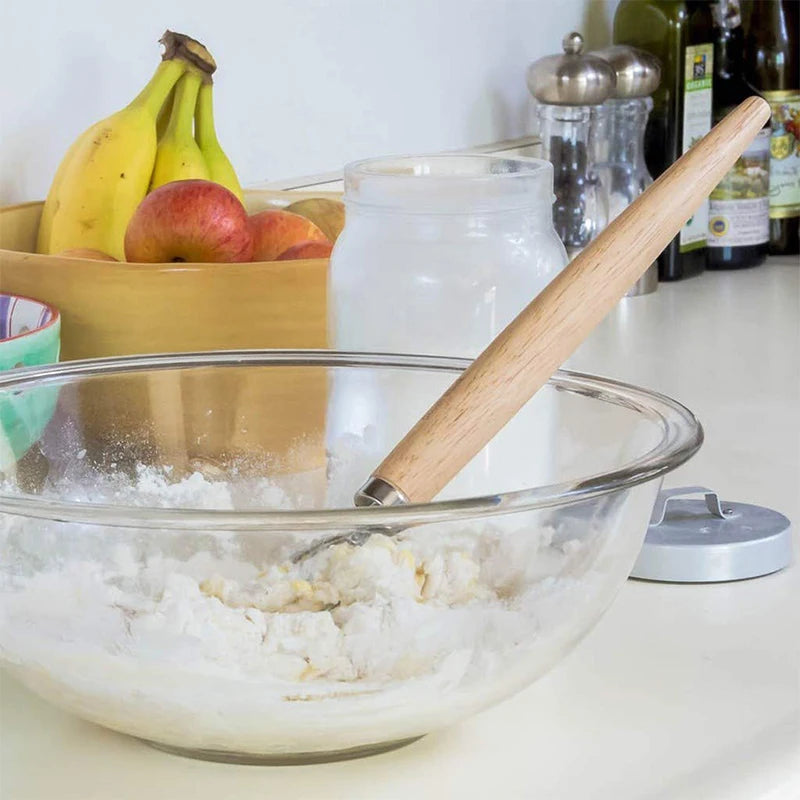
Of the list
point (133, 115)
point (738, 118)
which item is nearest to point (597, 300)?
point (738, 118)

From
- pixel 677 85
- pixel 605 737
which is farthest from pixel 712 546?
pixel 677 85

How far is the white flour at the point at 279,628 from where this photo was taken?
406 millimetres

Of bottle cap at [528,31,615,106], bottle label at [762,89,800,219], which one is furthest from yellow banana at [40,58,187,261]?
bottle label at [762,89,800,219]

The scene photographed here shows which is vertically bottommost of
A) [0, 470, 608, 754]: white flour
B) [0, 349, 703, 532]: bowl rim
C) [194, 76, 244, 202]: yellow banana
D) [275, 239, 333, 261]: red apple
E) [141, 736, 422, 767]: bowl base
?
[141, 736, 422, 767]: bowl base

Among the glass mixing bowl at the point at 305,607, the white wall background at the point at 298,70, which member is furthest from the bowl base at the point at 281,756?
the white wall background at the point at 298,70

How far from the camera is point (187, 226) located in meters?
0.76

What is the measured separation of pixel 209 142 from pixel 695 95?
701 mm

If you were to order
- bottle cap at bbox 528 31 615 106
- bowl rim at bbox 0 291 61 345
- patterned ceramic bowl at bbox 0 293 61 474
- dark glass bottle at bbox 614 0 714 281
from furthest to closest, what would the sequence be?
dark glass bottle at bbox 614 0 714 281 < bottle cap at bbox 528 31 615 106 < bowl rim at bbox 0 291 61 345 < patterned ceramic bowl at bbox 0 293 61 474

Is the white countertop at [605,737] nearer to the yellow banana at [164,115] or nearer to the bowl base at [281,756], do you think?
the bowl base at [281,756]

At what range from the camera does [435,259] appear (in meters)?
0.61

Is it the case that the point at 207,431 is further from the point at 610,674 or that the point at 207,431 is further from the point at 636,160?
the point at 636,160

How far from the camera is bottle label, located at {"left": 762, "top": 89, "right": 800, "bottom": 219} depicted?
153 cm

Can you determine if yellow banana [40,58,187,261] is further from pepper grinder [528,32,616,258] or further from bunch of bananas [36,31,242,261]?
pepper grinder [528,32,616,258]

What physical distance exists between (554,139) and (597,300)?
0.96 m
